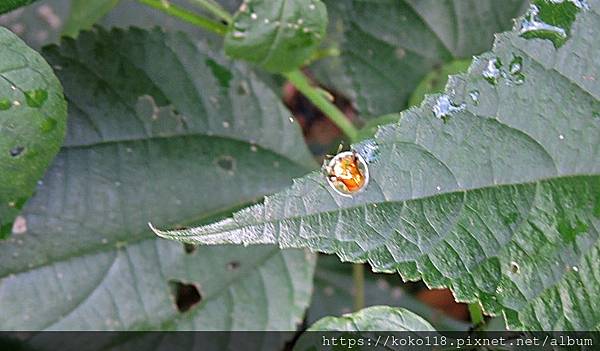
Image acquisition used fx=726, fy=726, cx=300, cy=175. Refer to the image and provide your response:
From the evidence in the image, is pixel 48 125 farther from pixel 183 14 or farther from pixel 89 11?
pixel 89 11

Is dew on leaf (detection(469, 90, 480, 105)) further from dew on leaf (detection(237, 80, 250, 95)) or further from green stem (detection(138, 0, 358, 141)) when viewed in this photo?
dew on leaf (detection(237, 80, 250, 95))

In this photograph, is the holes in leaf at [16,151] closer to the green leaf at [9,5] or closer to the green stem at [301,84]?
the green leaf at [9,5]

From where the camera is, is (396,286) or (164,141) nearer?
(164,141)

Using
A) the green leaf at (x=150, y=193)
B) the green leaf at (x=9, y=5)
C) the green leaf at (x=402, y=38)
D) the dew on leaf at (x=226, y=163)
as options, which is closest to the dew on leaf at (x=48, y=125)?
the green leaf at (x=9, y=5)

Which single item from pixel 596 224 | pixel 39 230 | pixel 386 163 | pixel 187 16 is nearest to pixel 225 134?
pixel 187 16

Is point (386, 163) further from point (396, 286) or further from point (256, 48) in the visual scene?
point (396, 286)

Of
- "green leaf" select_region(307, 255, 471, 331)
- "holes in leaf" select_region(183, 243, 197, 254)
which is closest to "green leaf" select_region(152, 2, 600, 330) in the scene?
"holes in leaf" select_region(183, 243, 197, 254)
